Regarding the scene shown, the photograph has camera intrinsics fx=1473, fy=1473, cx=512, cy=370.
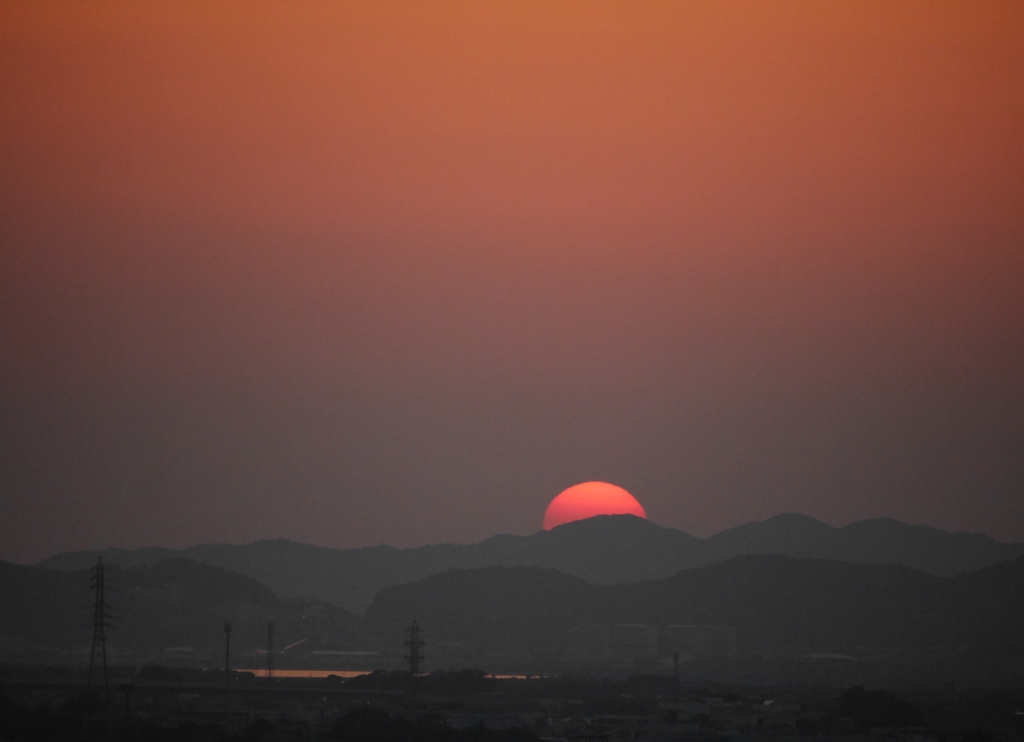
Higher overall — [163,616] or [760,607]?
[163,616]

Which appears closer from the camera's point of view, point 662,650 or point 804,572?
point 662,650

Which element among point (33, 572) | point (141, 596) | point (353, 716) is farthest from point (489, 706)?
point (33, 572)

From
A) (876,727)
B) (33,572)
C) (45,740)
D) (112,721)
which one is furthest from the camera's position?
(33,572)

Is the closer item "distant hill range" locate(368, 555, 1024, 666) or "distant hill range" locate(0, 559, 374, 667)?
"distant hill range" locate(0, 559, 374, 667)

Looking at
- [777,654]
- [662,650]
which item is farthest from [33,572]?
[777,654]

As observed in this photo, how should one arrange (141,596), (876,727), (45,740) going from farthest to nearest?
(141,596) < (876,727) < (45,740)

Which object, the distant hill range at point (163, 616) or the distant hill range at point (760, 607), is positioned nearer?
the distant hill range at point (163, 616)

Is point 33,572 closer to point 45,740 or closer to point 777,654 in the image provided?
point 777,654

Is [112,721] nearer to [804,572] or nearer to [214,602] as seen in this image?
[214,602]

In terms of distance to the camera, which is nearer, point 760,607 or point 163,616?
point 163,616

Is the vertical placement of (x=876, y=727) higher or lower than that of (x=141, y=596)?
lower
